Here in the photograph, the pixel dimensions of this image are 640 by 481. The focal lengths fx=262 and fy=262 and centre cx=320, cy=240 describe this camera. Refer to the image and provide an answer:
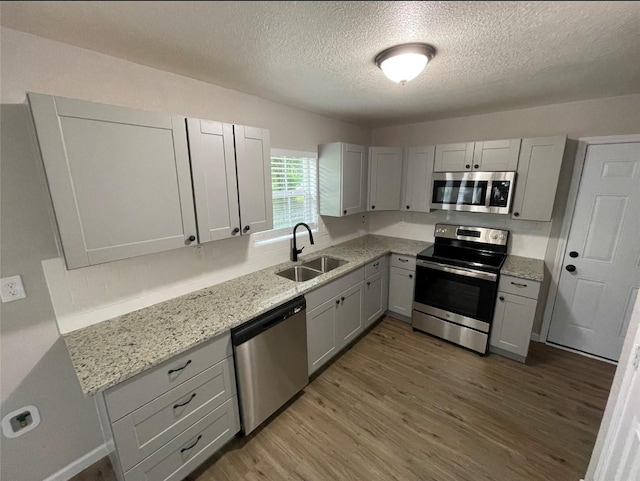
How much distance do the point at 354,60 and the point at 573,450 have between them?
288cm

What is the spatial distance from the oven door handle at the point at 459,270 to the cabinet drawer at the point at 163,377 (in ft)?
7.08

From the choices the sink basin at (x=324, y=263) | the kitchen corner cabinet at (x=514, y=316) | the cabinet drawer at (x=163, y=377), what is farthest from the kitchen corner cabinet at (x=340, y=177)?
the cabinet drawer at (x=163, y=377)

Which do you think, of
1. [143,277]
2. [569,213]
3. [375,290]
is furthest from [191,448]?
[569,213]

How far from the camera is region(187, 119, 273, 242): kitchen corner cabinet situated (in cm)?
163

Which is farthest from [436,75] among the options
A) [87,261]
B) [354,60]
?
[87,261]

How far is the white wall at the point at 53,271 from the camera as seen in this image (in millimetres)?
1297

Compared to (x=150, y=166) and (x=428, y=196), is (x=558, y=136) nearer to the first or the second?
(x=428, y=196)

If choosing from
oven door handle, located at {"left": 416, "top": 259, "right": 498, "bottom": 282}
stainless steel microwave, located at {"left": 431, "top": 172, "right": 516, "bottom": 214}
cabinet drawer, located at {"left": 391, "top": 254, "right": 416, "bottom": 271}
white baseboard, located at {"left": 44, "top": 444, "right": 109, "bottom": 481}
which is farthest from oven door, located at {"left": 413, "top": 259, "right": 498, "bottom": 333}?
white baseboard, located at {"left": 44, "top": 444, "right": 109, "bottom": 481}

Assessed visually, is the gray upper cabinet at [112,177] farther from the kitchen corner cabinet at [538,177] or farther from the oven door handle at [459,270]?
the kitchen corner cabinet at [538,177]

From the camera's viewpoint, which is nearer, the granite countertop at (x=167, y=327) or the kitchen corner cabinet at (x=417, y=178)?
the granite countertop at (x=167, y=327)

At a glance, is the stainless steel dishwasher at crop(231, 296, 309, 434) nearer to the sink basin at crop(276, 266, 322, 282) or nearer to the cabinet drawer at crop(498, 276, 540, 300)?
the sink basin at crop(276, 266, 322, 282)

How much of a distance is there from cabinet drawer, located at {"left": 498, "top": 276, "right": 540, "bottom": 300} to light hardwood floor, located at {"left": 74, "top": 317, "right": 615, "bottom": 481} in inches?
28.5

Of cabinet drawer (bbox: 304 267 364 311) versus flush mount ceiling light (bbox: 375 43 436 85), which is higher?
flush mount ceiling light (bbox: 375 43 436 85)

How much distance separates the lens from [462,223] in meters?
3.18
